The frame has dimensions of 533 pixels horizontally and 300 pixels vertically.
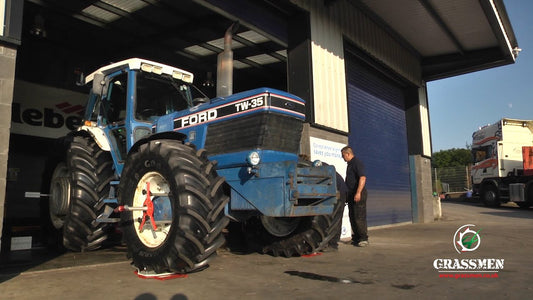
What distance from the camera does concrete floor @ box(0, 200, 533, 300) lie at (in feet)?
10.9

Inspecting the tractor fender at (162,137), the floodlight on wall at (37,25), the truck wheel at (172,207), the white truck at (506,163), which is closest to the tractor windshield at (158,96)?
the tractor fender at (162,137)

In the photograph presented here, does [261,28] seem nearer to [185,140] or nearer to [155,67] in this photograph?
[155,67]

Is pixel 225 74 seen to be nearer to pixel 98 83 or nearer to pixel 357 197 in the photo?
pixel 98 83

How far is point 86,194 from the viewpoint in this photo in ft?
17.8

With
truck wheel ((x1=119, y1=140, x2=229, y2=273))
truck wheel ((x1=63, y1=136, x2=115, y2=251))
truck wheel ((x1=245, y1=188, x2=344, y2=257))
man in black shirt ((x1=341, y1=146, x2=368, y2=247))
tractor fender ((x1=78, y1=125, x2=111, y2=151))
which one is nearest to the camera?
truck wheel ((x1=119, y1=140, x2=229, y2=273))

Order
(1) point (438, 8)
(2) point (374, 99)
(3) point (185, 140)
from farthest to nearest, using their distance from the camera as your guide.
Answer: (2) point (374, 99)
(1) point (438, 8)
(3) point (185, 140)

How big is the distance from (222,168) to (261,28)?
Result: 4.25 metres

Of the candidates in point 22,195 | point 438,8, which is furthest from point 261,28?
point 22,195

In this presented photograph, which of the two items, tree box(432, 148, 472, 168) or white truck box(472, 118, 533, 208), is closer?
white truck box(472, 118, 533, 208)

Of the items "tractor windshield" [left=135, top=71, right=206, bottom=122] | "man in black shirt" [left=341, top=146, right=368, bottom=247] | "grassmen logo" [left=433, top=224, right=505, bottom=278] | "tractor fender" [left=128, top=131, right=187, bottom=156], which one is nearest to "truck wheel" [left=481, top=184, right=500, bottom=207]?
"man in black shirt" [left=341, top=146, right=368, bottom=247]

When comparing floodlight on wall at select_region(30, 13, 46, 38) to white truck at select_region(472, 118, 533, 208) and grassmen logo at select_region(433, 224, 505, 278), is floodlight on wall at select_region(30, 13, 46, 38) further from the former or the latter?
white truck at select_region(472, 118, 533, 208)

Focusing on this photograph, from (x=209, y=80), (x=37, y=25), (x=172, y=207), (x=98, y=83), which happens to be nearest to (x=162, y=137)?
(x=172, y=207)

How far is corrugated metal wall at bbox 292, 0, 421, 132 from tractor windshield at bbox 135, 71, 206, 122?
3.35 m

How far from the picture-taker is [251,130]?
4.66m
